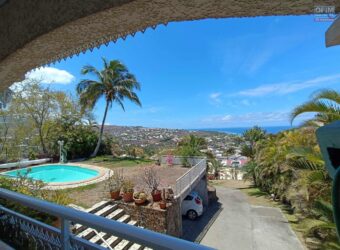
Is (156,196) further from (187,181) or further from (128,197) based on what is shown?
(187,181)

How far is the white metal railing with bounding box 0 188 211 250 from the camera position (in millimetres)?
1356

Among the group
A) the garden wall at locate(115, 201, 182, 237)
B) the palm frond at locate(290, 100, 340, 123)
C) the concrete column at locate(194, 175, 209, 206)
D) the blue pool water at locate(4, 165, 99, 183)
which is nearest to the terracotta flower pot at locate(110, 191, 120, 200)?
the garden wall at locate(115, 201, 182, 237)

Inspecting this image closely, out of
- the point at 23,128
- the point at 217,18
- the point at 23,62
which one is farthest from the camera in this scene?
the point at 23,128

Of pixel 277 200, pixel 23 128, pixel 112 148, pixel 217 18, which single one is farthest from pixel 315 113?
pixel 23 128

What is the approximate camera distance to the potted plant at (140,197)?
9501 mm

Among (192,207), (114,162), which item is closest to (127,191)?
(192,207)

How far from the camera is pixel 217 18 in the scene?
1.83m

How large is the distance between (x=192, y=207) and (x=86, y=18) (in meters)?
12.9

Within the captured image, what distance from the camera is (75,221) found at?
1.94 meters

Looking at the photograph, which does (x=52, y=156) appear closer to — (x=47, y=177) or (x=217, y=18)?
(x=47, y=177)

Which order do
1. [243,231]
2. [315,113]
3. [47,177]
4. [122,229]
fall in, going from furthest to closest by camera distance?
[47,177] → [243,231] → [315,113] → [122,229]

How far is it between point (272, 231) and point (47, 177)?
1120 centimetres

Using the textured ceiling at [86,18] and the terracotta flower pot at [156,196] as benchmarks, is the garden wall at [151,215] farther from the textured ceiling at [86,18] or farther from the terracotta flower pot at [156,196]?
the textured ceiling at [86,18]

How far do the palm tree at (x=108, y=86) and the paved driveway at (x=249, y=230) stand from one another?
10.4 m
